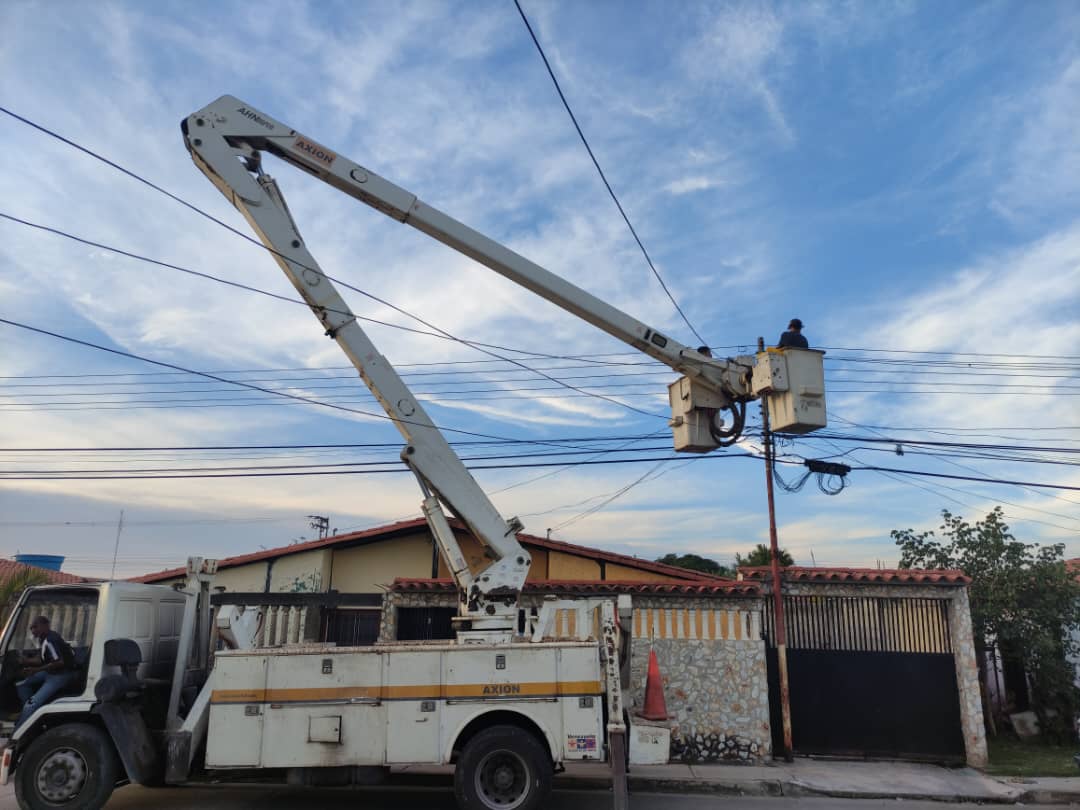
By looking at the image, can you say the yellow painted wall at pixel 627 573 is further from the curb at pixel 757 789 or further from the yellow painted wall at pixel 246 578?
the yellow painted wall at pixel 246 578

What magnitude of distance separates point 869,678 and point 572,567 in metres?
5.89

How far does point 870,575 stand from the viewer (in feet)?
41.8

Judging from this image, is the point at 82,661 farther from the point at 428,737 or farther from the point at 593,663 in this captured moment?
the point at 593,663

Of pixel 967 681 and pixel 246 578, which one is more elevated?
pixel 246 578

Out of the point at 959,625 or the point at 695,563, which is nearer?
the point at 959,625

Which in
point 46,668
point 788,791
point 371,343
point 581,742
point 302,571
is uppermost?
point 371,343

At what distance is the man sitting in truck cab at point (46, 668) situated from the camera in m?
7.73

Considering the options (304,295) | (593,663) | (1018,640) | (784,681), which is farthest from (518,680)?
(1018,640)

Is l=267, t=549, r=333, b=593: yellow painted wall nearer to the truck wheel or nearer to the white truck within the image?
the white truck

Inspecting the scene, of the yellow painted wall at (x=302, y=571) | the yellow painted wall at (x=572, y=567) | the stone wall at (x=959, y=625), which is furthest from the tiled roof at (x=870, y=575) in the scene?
the yellow painted wall at (x=302, y=571)

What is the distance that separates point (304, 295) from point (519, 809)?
6116 mm

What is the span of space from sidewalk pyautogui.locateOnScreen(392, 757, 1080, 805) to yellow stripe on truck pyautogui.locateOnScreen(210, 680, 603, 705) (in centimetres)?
247

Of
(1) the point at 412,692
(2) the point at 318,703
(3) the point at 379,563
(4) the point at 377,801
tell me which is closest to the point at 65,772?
(2) the point at 318,703

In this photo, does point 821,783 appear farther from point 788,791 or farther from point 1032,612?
point 1032,612
